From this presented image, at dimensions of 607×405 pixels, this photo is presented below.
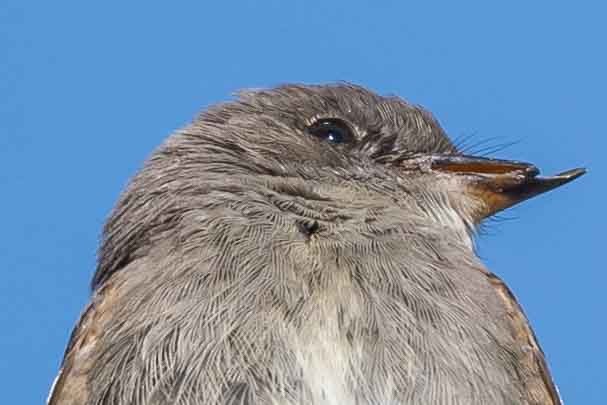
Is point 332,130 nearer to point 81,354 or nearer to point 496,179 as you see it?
point 496,179

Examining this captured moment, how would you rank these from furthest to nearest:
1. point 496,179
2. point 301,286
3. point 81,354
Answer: point 496,179, point 81,354, point 301,286

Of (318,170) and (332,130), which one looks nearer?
(318,170)

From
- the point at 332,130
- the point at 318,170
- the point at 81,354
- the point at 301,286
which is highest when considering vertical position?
the point at 332,130

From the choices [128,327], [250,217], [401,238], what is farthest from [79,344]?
[401,238]

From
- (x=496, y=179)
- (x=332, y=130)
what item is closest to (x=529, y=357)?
(x=496, y=179)

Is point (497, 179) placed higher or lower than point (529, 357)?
higher

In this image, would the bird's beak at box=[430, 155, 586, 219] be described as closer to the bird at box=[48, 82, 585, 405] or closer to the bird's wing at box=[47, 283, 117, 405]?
the bird at box=[48, 82, 585, 405]

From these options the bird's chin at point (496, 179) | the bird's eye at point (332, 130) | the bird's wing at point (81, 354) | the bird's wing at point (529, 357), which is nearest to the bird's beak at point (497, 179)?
the bird's chin at point (496, 179)

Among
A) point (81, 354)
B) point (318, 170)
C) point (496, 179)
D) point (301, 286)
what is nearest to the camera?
point (301, 286)
